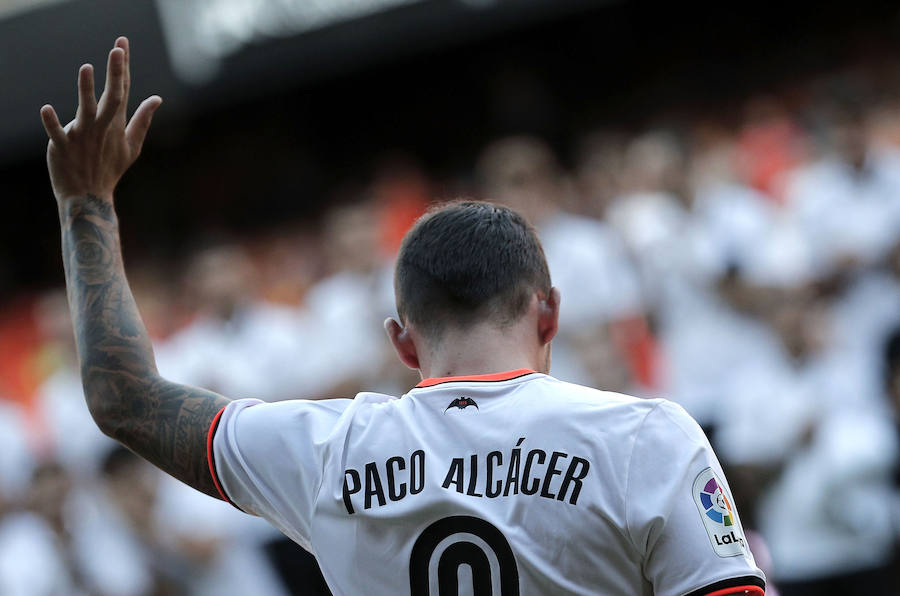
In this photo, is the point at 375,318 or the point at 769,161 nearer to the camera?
the point at 375,318

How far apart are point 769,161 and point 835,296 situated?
1.46 m

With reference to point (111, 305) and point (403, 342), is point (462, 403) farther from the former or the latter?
point (111, 305)

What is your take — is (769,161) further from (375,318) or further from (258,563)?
(258,563)

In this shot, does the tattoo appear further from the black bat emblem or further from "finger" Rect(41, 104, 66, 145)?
the black bat emblem

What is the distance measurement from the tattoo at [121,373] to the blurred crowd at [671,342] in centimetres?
339

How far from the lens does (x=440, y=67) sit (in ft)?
27.5

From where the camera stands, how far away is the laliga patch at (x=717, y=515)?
5.45 ft

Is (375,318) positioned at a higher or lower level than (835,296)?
higher

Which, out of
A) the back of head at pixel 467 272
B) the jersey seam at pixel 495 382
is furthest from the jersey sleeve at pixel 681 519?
the back of head at pixel 467 272

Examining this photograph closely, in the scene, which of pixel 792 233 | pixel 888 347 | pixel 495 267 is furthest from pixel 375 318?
pixel 495 267

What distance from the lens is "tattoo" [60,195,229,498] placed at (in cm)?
190

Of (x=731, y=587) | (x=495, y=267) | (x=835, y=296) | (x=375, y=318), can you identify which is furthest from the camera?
(x=375, y=318)

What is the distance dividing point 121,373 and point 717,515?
42.4 inches

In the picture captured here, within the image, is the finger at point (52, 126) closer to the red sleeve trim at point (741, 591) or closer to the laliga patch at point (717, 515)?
the laliga patch at point (717, 515)
